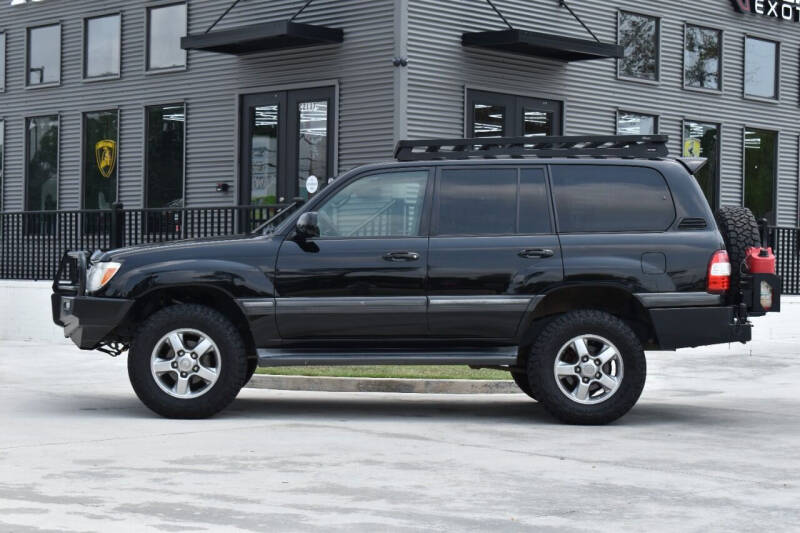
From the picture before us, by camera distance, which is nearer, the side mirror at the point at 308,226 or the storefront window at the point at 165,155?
the side mirror at the point at 308,226

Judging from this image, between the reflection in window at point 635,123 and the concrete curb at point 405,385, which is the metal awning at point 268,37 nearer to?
the reflection in window at point 635,123

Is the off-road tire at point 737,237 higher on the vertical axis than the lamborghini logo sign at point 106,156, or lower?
lower

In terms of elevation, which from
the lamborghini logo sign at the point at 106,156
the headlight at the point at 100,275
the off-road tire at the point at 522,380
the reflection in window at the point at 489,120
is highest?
the reflection in window at the point at 489,120

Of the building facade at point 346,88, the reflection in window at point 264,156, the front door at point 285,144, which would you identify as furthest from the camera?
the reflection in window at point 264,156

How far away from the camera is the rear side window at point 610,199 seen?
10312mm

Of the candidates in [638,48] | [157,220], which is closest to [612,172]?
[157,220]

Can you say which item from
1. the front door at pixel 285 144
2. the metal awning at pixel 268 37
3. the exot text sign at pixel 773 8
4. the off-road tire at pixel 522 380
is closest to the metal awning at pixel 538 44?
the metal awning at pixel 268 37

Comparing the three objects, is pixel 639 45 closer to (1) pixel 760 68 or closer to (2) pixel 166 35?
(1) pixel 760 68

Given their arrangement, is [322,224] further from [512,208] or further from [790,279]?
[790,279]

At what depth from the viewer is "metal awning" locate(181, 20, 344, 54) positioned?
63.3 ft

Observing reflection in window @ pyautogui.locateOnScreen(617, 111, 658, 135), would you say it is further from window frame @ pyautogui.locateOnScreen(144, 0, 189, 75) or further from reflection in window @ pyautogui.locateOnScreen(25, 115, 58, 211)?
reflection in window @ pyautogui.locateOnScreen(25, 115, 58, 211)

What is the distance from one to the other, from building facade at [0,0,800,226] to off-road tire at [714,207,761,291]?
927 cm

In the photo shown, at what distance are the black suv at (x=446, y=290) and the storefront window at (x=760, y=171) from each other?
15.8m

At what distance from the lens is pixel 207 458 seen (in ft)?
26.9
